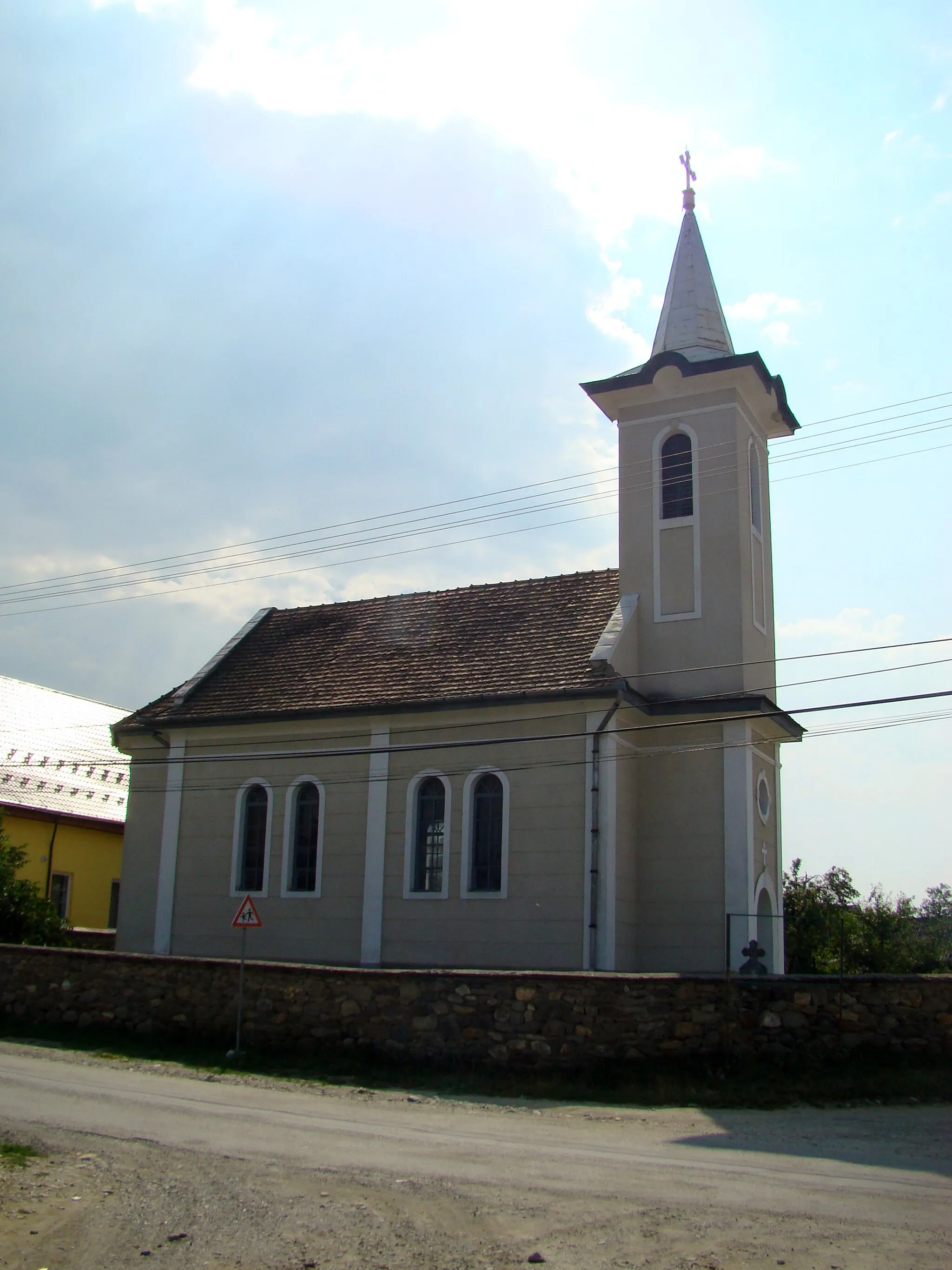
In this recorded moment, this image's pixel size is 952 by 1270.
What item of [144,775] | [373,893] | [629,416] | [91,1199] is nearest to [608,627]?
[629,416]

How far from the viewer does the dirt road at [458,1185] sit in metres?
7.65

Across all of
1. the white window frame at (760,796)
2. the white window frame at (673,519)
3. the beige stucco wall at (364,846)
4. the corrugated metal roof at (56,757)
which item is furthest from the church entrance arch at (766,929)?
the corrugated metal roof at (56,757)

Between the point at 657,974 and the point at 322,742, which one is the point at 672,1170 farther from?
the point at 322,742

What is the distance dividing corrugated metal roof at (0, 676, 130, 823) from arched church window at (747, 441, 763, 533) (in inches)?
820

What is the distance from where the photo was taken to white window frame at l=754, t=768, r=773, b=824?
23.5 m

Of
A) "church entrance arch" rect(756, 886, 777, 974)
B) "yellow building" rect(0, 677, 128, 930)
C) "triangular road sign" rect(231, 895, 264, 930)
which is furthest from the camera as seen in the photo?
"yellow building" rect(0, 677, 128, 930)

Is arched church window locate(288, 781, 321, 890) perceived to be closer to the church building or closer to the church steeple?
the church building

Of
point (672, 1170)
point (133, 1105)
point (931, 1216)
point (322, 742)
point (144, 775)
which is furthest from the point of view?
point (144, 775)

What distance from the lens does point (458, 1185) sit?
30.7 ft

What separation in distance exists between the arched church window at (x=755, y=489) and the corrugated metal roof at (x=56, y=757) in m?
20.8

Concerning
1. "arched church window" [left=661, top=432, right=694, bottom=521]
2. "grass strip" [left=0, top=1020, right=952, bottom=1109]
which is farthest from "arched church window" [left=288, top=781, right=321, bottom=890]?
"arched church window" [left=661, top=432, right=694, bottom=521]

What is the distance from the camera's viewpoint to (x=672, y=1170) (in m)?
10.1

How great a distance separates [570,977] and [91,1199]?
7.87 metres

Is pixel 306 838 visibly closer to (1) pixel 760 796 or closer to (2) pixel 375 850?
(2) pixel 375 850
